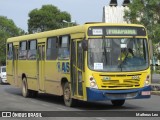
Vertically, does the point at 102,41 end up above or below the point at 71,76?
above

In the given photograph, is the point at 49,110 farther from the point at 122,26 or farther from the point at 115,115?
the point at 122,26

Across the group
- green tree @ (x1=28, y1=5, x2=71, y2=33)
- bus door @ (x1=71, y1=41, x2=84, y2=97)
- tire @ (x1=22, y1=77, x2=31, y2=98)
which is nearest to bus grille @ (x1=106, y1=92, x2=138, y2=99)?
bus door @ (x1=71, y1=41, x2=84, y2=97)

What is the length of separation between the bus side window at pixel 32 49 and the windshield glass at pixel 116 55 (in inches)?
246

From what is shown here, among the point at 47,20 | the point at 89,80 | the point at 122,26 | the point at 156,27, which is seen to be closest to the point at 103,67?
the point at 89,80

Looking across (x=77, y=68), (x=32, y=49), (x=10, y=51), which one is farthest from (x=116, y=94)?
(x=10, y=51)

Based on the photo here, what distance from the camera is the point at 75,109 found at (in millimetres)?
16891

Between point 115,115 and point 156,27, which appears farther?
point 156,27

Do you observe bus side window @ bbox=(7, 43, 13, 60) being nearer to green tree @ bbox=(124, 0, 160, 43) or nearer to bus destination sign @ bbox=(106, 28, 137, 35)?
bus destination sign @ bbox=(106, 28, 137, 35)

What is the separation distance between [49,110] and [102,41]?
2.95 m

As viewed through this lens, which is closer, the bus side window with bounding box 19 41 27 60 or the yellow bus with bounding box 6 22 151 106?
the yellow bus with bounding box 6 22 151 106

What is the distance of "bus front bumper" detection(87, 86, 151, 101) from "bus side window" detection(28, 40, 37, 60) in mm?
6664

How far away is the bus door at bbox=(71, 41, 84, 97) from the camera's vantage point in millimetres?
16664

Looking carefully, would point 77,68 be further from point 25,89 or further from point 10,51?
point 10,51

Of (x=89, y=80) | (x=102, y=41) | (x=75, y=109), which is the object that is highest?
(x=102, y=41)
